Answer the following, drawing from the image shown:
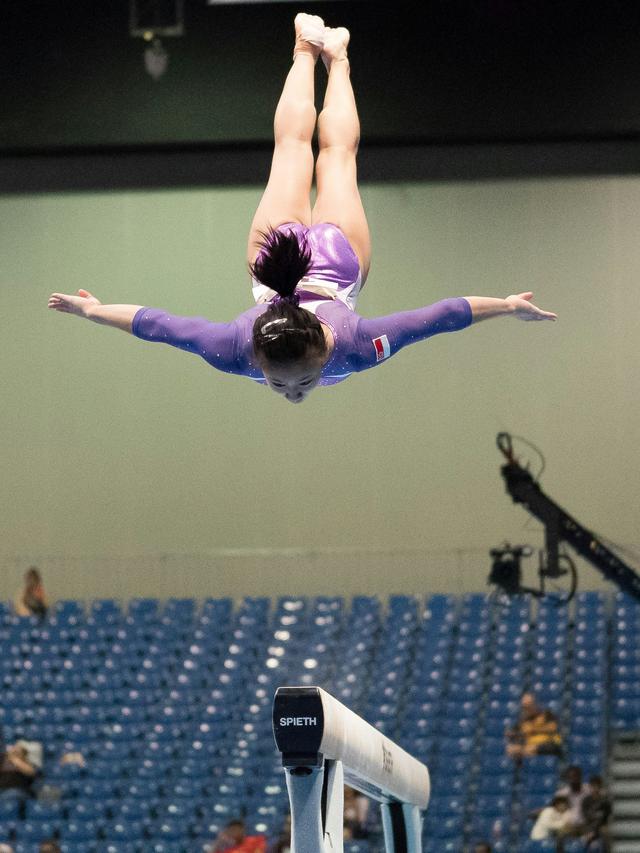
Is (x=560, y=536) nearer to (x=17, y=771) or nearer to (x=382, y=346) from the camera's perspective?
(x=17, y=771)

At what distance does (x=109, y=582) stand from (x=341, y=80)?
8920mm

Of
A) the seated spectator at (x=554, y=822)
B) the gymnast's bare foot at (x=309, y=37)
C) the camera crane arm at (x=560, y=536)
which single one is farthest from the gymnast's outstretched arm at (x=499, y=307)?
the camera crane arm at (x=560, y=536)

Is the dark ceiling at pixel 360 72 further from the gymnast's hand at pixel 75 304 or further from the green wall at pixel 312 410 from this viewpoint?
the gymnast's hand at pixel 75 304

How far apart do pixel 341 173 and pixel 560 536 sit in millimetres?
7268

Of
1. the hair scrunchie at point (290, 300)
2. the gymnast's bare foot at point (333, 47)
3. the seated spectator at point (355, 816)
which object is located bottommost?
the seated spectator at point (355, 816)

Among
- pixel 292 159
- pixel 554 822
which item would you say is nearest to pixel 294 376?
pixel 292 159

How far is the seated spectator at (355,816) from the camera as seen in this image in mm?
9430

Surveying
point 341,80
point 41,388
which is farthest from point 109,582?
point 341,80

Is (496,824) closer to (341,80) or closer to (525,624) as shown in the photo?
(525,624)

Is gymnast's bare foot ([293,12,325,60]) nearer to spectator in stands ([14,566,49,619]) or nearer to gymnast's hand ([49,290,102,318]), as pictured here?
gymnast's hand ([49,290,102,318])

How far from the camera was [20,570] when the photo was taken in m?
13.6

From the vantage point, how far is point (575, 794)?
9305 mm

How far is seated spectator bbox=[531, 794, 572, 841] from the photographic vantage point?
920cm

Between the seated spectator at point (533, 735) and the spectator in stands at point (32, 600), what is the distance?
4.81m
